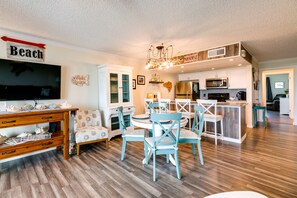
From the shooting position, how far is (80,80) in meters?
3.60

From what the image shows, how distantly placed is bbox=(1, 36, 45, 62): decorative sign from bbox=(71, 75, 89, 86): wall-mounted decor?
73cm

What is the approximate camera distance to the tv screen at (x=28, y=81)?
2.54m

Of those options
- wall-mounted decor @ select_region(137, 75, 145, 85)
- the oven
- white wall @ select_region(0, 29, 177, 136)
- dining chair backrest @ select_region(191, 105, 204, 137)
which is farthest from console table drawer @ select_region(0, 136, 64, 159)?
the oven

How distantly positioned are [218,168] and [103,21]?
2993 millimetres

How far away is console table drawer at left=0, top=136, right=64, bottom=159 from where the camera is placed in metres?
2.23

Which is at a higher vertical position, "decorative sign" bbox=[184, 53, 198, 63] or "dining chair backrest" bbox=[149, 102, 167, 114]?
"decorative sign" bbox=[184, 53, 198, 63]

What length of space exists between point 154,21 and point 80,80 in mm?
2323

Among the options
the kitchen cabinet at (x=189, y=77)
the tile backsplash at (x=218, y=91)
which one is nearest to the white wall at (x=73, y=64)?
the kitchen cabinet at (x=189, y=77)

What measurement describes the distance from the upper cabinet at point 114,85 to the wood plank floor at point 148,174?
132cm

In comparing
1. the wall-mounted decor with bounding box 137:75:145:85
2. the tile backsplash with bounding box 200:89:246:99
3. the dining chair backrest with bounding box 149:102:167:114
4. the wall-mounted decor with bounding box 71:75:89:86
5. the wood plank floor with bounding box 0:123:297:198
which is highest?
the wall-mounted decor with bounding box 137:75:145:85

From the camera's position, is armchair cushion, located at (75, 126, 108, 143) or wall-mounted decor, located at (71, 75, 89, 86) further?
wall-mounted decor, located at (71, 75, 89, 86)

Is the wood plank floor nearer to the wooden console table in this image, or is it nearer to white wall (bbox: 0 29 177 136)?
the wooden console table

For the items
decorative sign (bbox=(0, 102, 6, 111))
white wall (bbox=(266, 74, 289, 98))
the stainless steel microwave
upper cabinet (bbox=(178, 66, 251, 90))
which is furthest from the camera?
white wall (bbox=(266, 74, 289, 98))

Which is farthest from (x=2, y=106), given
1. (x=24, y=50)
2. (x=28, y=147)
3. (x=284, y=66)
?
(x=284, y=66)
